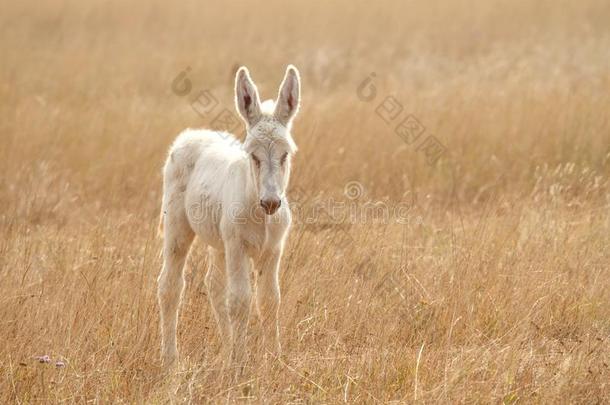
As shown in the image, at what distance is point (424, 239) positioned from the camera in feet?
25.8

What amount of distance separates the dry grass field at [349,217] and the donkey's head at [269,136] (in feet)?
3.22

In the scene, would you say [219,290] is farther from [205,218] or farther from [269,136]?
[269,136]

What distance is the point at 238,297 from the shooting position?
17.3ft

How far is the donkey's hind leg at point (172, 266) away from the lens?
19.1ft

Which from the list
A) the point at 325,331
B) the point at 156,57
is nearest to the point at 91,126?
the point at 156,57

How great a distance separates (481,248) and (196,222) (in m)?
2.41

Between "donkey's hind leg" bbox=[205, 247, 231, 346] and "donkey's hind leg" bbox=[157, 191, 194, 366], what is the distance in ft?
0.68

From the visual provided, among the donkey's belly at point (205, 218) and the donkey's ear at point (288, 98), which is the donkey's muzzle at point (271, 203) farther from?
the donkey's belly at point (205, 218)

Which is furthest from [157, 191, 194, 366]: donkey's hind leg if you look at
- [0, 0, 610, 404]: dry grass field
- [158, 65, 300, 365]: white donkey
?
[0, 0, 610, 404]: dry grass field

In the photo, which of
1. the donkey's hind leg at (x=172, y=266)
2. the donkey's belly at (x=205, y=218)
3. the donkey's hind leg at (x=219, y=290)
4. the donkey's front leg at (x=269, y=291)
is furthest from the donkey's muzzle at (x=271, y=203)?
the donkey's hind leg at (x=172, y=266)

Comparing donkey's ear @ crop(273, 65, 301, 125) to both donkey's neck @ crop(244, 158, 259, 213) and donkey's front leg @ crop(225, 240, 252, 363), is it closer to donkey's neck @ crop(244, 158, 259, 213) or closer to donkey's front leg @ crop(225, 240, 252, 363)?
donkey's neck @ crop(244, 158, 259, 213)

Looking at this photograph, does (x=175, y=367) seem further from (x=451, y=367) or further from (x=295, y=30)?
Result: (x=295, y=30)

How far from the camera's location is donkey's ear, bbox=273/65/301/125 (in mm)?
5383

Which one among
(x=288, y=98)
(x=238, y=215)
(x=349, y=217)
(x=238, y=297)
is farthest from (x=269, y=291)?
(x=349, y=217)
